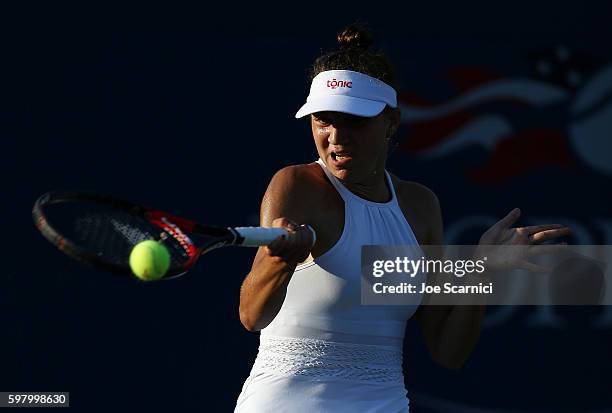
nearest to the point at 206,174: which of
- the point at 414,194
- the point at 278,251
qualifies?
the point at 414,194

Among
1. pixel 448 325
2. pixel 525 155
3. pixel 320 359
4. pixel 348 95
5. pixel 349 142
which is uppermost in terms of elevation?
pixel 525 155

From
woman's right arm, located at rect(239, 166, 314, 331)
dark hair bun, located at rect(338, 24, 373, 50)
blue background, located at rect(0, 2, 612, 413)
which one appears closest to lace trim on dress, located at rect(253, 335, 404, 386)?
woman's right arm, located at rect(239, 166, 314, 331)

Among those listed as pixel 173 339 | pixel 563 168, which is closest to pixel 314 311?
pixel 173 339

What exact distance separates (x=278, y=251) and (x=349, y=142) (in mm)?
506

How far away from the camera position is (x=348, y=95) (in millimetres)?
3102

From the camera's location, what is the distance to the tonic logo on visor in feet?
10.3

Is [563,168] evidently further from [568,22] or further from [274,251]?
[274,251]

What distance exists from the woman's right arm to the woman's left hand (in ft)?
1.60

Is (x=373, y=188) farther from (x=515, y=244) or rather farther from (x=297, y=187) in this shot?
(x=515, y=244)

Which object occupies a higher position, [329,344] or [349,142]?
[349,142]

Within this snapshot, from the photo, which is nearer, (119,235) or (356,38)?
(119,235)

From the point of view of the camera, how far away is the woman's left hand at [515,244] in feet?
10.00

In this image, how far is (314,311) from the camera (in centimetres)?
302

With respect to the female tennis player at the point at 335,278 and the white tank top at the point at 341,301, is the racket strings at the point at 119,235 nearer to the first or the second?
the female tennis player at the point at 335,278
